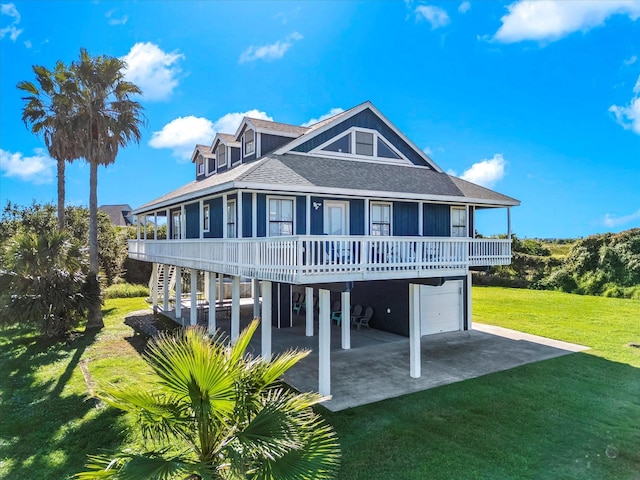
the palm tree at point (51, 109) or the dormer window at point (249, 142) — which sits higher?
the palm tree at point (51, 109)

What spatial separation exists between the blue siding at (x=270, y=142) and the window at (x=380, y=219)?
182 inches

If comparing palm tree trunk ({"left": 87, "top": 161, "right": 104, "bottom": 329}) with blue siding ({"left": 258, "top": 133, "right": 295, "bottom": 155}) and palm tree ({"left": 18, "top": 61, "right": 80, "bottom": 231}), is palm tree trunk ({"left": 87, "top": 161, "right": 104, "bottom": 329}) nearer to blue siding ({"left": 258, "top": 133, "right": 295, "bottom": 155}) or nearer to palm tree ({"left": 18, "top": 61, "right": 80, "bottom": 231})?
palm tree ({"left": 18, "top": 61, "right": 80, "bottom": 231})

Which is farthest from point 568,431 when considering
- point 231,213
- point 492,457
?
point 231,213

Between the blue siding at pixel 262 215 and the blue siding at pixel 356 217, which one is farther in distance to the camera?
the blue siding at pixel 356 217

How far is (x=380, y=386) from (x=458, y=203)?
8.57 m

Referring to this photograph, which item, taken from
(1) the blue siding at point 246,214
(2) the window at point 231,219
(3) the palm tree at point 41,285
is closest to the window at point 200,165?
(3) the palm tree at point 41,285

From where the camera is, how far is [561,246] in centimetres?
3575

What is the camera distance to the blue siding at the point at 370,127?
14.9 meters

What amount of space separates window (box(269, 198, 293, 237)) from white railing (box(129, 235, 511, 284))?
1390mm

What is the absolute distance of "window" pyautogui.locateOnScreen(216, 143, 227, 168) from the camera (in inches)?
732

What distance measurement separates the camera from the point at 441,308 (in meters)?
16.5

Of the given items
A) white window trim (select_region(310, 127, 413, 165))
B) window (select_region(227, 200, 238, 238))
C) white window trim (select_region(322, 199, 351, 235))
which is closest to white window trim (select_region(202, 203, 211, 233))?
window (select_region(227, 200, 238, 238))

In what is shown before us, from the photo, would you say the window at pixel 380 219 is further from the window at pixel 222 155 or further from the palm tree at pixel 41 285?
the palm tree at pixel 41 285

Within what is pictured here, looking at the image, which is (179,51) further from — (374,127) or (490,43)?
(490,43)
